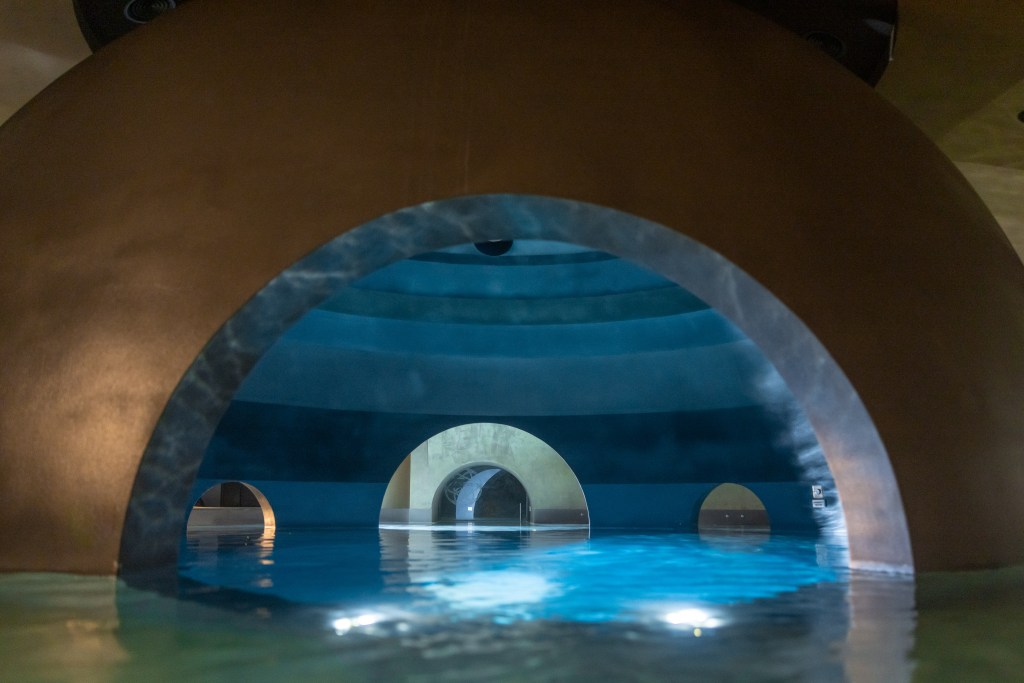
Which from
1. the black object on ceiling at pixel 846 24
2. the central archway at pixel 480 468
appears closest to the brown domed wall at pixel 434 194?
the black object on ceiling at pixel 846 24

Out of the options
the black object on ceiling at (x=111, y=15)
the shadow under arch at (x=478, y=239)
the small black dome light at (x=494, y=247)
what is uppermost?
the black object on ceiling at (x=111, y=15)

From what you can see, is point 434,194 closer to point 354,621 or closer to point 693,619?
point 354,621

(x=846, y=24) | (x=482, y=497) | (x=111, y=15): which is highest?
(x=111, y=15)

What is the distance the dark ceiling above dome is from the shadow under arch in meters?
3.59

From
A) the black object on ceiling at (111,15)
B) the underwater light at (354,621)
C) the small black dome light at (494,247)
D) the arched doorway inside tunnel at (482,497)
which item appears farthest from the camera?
the arched doorway inside tunnel at (482,497)

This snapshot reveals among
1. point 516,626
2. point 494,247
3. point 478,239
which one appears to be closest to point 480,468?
point 494,247

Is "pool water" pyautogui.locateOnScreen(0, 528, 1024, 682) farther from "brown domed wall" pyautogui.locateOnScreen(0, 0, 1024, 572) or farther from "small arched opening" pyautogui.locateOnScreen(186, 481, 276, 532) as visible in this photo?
"small arched opening" pyautogui.locateOnScreen(186, 481, 276, 532)

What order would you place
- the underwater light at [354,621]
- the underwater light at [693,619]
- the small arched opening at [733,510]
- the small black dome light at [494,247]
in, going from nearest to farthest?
the underwater light at [354,621] → the underwater light at [693,619] → the small black dome light at [494,247] → the small arched opening at [733,510]

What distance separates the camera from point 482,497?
94.6 ft

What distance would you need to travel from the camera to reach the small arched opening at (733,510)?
1970 cm

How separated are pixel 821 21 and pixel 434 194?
484 cm

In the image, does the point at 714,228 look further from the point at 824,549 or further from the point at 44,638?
the point at 824,549

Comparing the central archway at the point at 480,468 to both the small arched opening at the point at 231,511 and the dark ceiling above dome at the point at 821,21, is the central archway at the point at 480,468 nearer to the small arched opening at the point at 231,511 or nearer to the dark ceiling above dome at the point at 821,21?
the small arched opening at the point at 231,511

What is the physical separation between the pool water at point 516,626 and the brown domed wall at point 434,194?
101 centimetres
